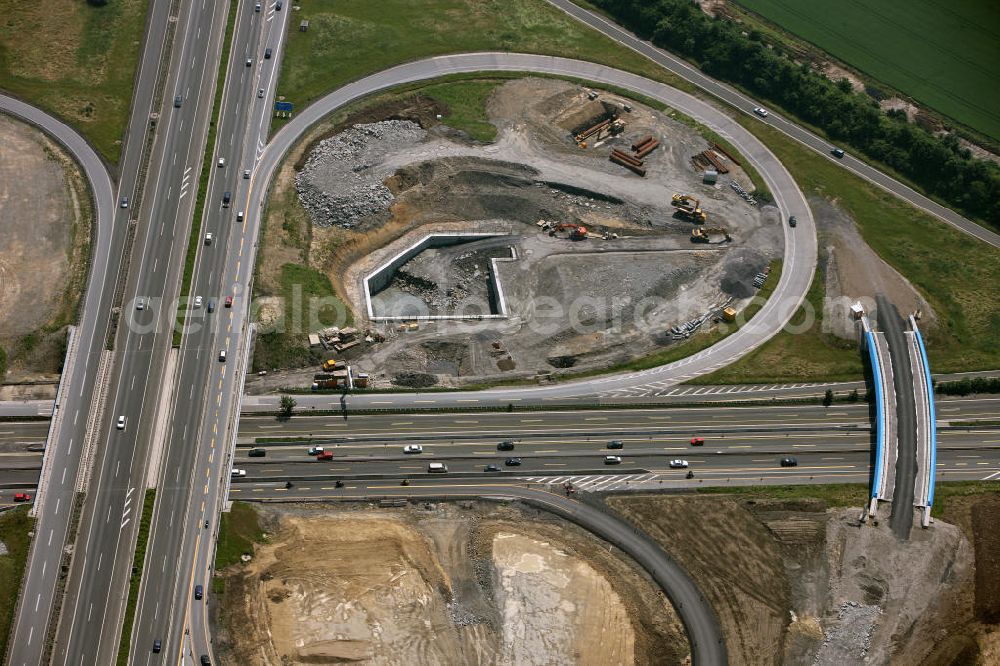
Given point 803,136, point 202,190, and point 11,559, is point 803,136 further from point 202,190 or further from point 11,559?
point 11,559

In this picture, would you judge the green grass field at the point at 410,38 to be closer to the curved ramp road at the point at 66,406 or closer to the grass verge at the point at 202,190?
the grass verge at the point at 202,190

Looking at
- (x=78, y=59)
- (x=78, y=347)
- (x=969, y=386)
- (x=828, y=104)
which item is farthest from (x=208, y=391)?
(x=828, y=104)

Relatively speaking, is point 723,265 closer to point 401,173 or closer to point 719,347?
point 719,347

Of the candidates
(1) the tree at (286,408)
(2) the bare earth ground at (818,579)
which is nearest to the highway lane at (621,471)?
(2) the bare earth ground at (818,579)

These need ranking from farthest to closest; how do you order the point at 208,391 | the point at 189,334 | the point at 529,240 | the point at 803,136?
the point at 803,136 < the point at 529,240 < the point at 189,334 < the point at 208,391

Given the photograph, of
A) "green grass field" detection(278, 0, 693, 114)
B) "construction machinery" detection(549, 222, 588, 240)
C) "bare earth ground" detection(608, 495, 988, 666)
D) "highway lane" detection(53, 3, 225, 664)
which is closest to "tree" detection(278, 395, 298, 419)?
"highway lane" detection(53, 3, 225, 664)

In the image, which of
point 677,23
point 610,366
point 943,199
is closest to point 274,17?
point 677,23
